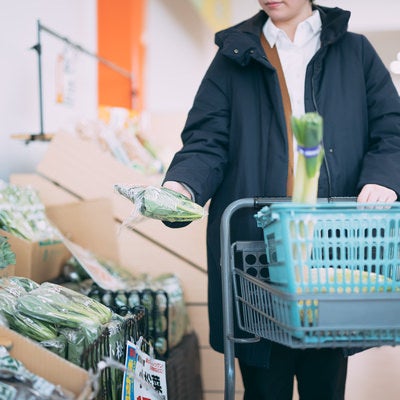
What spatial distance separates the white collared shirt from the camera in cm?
193

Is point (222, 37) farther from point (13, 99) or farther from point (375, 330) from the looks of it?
point (13, 99)

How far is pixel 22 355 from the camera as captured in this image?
1.36 meters

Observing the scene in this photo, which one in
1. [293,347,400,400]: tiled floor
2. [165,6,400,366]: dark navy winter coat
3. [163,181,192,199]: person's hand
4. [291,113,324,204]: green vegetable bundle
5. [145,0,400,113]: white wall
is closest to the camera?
[291,113,324,204]: green vegetable bundle

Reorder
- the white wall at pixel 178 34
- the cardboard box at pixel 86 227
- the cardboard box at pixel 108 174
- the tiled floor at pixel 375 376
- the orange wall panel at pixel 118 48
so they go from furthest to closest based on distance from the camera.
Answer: the white wall at pixel 178 34 → the orange wall panel at pixel 118 48 → the tiled floor at pixel 375 376 → the cardboard box at pixel 108 174 → the cardboard box at pixel 86 227

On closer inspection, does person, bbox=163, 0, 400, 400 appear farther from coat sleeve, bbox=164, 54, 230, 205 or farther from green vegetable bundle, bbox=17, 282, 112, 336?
green vegetable bundle, bbox=17, 282, 112, 336

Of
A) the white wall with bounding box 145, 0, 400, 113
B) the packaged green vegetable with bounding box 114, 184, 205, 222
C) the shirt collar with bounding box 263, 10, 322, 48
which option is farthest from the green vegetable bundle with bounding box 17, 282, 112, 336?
the white wall with bounding box 145, 0, 400, 113

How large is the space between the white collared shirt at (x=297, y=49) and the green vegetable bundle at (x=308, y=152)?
64 cm

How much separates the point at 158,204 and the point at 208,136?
23.2 inches

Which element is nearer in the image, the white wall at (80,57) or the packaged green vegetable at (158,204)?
the packaged green vegetable at (158,204)

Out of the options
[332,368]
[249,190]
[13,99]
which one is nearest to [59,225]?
[13,99]

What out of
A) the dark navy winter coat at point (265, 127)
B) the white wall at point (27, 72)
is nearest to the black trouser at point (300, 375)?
the dark navy winter coat at point (265, 127)

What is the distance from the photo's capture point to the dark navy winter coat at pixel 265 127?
6.18ft

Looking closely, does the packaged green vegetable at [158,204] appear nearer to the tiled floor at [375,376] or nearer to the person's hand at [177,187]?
the person's hand at [177,187]

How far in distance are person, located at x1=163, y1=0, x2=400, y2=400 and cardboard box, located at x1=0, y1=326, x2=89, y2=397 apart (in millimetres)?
646
